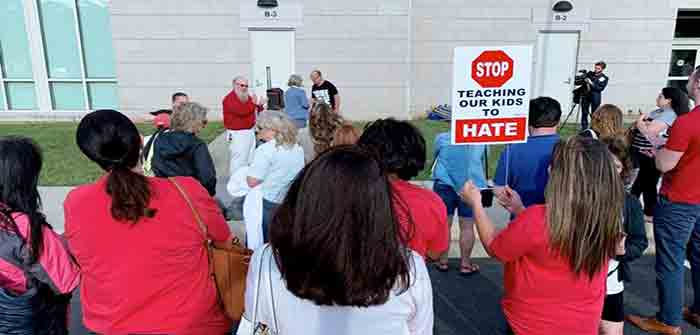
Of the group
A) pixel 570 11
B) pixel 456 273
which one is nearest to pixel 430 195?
pixel 456 273

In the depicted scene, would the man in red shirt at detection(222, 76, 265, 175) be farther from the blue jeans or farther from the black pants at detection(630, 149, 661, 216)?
the blue jeans

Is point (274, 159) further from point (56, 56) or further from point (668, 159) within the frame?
point (56, 56)

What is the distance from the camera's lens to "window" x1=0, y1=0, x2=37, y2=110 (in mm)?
14031

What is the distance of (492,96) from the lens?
12.2ft

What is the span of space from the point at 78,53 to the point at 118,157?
14.7 metres

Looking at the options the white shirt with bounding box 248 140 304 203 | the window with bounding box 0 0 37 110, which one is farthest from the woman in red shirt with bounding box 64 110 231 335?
the window with bounding box 0 0 37 110

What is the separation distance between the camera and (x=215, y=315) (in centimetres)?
205

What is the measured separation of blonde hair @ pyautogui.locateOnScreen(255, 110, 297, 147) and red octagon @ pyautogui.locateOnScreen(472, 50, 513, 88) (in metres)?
1.51

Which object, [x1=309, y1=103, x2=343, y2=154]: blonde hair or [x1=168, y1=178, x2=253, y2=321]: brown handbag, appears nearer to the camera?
[x1=168, y1=178, x2=253, y2=321]: brown handbag

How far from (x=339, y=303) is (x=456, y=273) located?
11.3ft

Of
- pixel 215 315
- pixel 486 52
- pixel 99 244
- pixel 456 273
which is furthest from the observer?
pixel 456 273

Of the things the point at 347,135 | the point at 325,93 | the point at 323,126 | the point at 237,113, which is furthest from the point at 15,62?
the point at 347,135

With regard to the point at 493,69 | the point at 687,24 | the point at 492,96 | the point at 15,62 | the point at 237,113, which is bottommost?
the point at 237,113

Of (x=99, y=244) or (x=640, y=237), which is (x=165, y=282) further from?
(x=640, y=237)
